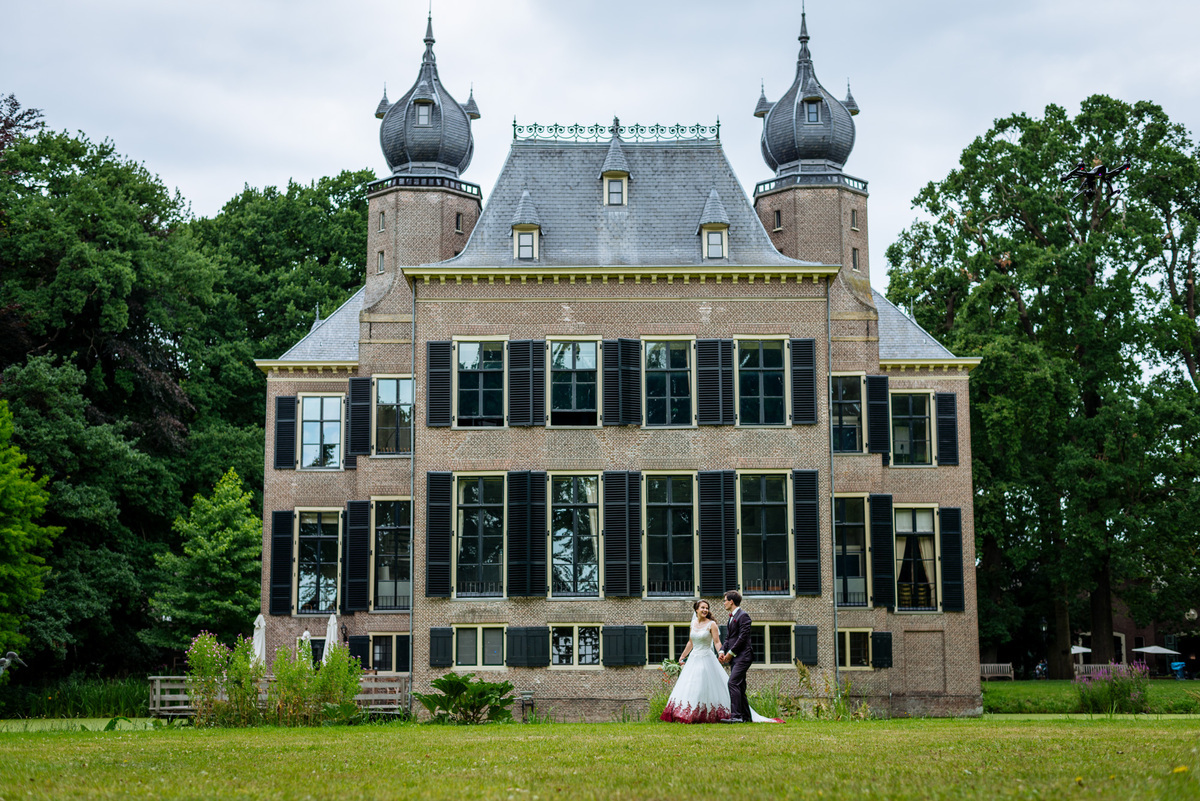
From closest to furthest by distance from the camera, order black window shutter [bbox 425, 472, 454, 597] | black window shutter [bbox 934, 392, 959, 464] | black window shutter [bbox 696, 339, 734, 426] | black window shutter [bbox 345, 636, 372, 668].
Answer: black window shutter [bbox 425, 472, 454, 597], black window shutter [bbox 696, 339, 734, 426], black window shutter [bbox 345, 636, 372, 668], black window shutter [bbox 934, 392, 959, 464]

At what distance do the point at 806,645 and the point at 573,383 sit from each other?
7.74 meters

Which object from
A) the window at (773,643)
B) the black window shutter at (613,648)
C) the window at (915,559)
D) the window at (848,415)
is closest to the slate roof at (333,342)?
the black window shutter at (613,648)

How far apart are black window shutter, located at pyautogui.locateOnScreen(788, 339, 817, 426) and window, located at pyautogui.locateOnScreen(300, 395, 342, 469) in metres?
11.9

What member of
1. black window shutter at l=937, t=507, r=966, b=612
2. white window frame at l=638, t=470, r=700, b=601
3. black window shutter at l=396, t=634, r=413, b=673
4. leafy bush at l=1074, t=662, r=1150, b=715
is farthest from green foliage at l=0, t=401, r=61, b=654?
leafy bush at l=1074, t=662, r=1150, b=715

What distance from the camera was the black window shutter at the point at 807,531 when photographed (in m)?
27.2

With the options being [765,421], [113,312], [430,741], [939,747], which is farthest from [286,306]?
[939,747]

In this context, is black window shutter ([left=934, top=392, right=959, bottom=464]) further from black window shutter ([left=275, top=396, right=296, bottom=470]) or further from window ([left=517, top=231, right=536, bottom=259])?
black window shutter ([left=275, top=396, right=296, bottom=470])

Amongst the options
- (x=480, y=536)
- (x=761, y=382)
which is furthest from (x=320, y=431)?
(x=761, y=382)

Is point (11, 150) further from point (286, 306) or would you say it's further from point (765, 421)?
point (765, 421)

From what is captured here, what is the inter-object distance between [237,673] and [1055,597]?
3109cm

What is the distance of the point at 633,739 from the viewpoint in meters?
12.9

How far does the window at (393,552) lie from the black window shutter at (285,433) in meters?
3.29

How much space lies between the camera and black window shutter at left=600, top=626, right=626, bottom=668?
88.2 feet

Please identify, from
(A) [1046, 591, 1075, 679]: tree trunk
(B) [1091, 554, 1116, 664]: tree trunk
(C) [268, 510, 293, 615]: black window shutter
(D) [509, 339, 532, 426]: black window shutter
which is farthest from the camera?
(A) [1046, 591, 1075, 679]: tree trunk
